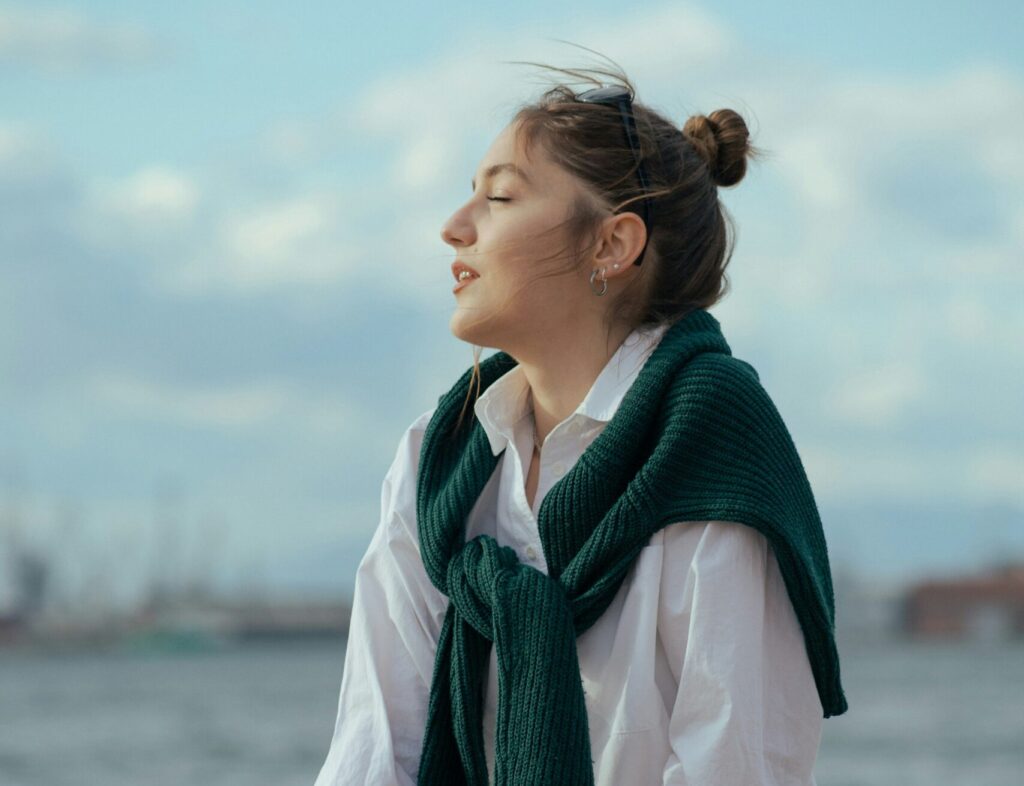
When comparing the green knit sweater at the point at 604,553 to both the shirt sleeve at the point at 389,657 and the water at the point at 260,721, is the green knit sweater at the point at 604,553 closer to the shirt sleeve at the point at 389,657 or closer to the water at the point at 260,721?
the shirt sleeve at the point at 389,657

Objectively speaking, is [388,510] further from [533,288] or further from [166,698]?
[166,698]

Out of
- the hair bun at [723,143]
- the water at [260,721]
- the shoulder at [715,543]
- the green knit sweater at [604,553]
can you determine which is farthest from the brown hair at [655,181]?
the water at [260,721]

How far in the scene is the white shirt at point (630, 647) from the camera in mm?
2125

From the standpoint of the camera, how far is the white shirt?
2.12 metres

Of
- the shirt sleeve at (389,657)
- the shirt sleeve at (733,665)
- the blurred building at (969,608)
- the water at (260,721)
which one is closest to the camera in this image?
the shirt sleeve at (733,665)

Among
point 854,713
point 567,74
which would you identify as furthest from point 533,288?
point 854,713

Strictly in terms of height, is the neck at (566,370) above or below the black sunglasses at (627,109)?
below

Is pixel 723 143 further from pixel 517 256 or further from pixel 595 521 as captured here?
pixel 595 521

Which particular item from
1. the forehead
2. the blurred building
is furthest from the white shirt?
the blurred building

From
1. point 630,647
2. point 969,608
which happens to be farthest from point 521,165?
point 969,608

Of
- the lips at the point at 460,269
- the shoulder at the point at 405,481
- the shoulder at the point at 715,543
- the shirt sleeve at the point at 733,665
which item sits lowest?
the shirt sleeve at the point at 733,665

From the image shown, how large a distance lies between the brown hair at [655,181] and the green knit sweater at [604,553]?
12 cm

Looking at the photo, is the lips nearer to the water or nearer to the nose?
the nose

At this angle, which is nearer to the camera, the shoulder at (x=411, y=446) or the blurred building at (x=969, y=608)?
the shoulder at (x=411, y=446)
